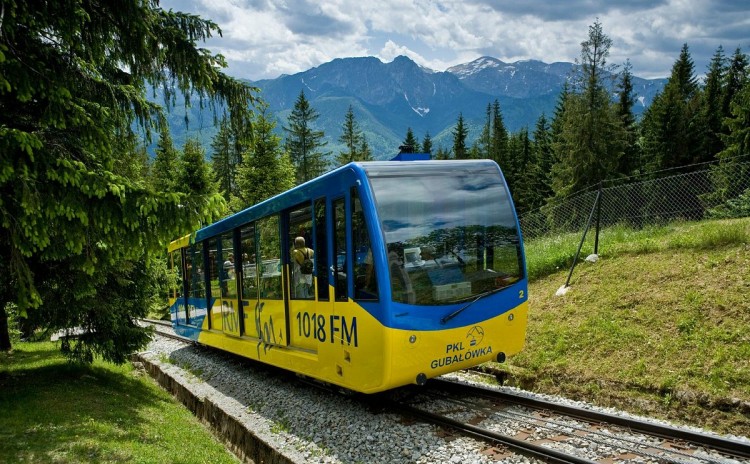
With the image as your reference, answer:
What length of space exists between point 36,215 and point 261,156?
29.3 meters

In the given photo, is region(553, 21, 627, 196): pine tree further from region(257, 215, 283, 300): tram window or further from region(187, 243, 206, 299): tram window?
region(257, 215, 283, 300): tram window

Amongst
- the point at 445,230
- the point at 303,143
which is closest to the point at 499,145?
the point at 303,143

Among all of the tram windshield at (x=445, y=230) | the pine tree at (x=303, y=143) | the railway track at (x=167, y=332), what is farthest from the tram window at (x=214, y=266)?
the pine tree at (x=303, y=143)

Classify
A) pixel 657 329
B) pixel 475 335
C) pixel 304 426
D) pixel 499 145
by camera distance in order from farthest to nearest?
pixel 499 145 < pixel 657 329 < pixel 304 426 < pixel 475 335

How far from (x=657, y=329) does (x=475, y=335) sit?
3.38 m

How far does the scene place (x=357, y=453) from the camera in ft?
20.6

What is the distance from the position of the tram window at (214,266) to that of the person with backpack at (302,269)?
424 centimetres

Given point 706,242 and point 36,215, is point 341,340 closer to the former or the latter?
point 36,215

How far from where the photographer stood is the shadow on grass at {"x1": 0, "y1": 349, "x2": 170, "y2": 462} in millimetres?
6199

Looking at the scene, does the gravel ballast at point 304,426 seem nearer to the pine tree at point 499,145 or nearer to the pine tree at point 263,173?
the pine tree at point 263,173

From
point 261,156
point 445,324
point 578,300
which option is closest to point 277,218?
point 445,324

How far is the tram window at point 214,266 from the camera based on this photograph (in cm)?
1255

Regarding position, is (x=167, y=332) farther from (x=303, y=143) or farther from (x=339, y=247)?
(x=303, y=143)

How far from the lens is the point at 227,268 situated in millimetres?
11875
